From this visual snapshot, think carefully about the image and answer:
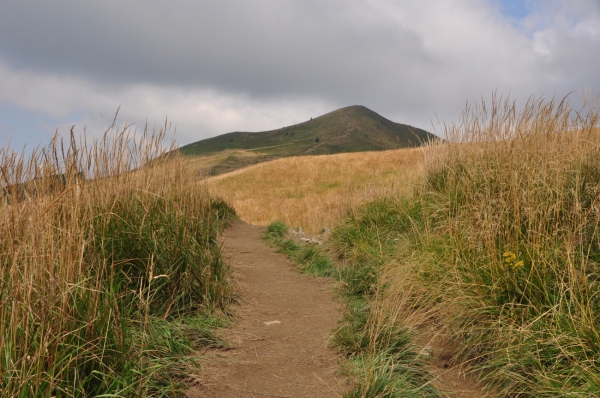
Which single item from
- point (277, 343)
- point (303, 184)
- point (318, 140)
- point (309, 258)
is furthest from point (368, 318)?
point (318, 140)

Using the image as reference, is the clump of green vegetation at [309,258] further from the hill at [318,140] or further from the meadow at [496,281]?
the hill at [318,140]

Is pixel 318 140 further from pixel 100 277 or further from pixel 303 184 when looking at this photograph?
pixel 100 277

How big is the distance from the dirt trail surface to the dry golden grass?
13.8 feet

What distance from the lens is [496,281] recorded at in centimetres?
332

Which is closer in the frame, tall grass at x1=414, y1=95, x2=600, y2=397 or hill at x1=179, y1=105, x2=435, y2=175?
tall grass at x1=414, y1=95, x2=600, y2=397

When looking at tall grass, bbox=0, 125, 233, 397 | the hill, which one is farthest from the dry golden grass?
the hill

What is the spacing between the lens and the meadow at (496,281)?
2684 millimetres

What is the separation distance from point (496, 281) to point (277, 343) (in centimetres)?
193

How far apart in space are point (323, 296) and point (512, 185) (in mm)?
2497

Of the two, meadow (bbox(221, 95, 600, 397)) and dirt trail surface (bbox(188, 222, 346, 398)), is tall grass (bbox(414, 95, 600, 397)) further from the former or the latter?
dirt trail surface (bbox(188, 222, 346, 398))

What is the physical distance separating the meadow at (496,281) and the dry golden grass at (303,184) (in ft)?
14.6

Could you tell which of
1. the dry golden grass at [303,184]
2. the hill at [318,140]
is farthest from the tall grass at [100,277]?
the hill at [318,140]

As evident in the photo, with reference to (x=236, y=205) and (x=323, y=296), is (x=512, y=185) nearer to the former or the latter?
(x=323, y=296)

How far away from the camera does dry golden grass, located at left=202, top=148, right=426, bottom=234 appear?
14602 millimetres
